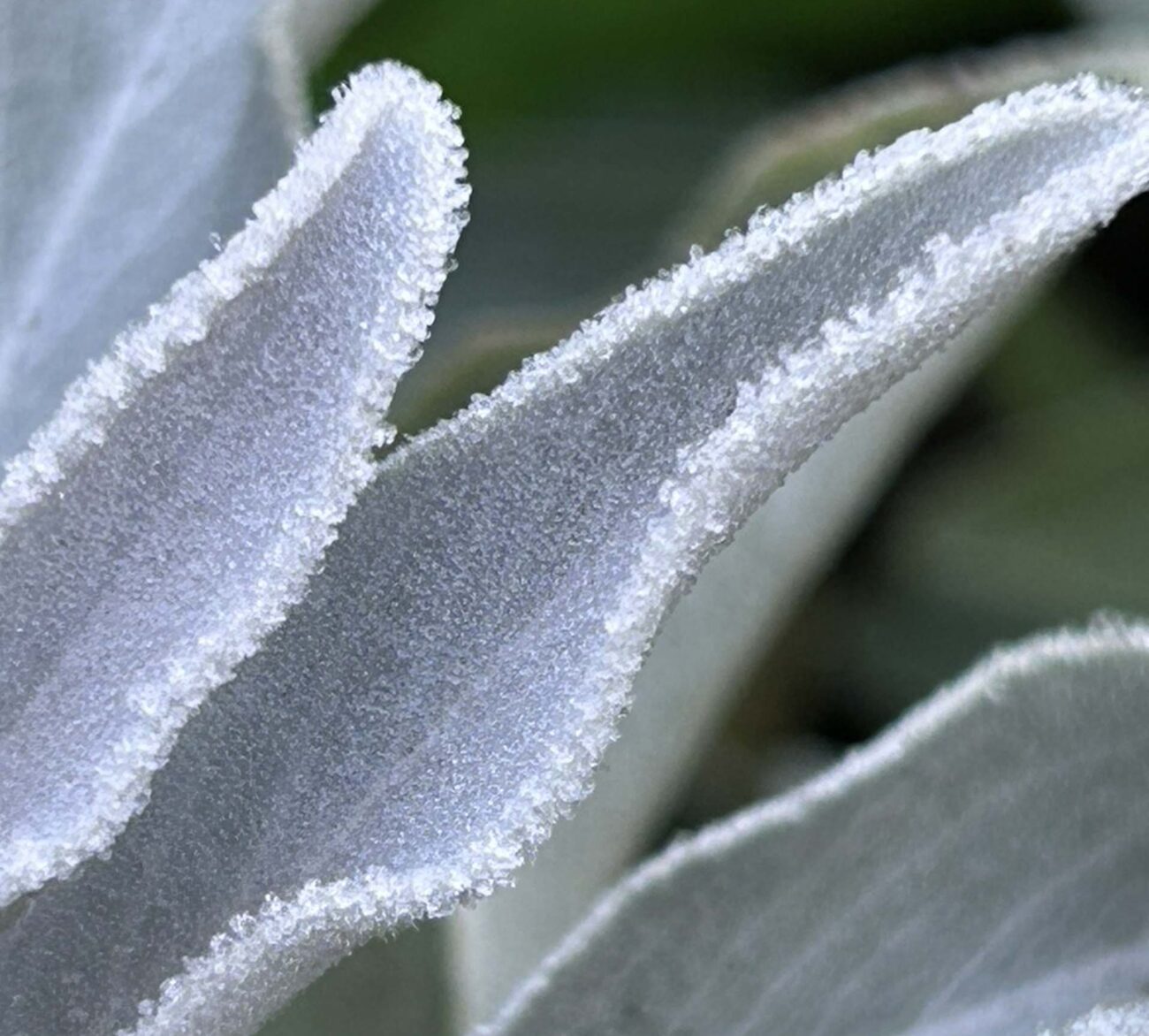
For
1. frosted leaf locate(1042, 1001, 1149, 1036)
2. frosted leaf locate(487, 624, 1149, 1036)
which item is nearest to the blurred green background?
frosted leaf locate(487, 624, 1149, 1036)

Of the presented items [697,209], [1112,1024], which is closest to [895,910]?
[1112,1024]

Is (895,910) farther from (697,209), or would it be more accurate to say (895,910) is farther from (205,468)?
(697,209)

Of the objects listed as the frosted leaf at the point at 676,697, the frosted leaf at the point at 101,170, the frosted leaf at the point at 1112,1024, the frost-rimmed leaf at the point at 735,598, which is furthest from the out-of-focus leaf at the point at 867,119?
the frosted leaf at the point at 1112,1024

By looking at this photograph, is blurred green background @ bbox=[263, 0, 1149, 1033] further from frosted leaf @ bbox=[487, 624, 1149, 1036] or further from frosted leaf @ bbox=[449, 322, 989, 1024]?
frosted leaf @ bbox=[487, 624, 1149, 1036]

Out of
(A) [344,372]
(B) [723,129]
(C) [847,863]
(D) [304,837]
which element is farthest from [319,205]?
(B) [723,129]

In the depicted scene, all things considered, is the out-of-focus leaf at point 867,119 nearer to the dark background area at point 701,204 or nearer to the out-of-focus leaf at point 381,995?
the dark background area at point 701,204

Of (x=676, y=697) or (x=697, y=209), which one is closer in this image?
(x=676, y=697)

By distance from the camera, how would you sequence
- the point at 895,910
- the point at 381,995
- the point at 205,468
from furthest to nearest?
the point at 381,995 → the point at 895,910 → the point at 205,468

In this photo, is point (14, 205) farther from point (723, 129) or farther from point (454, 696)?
point (723, 129)
